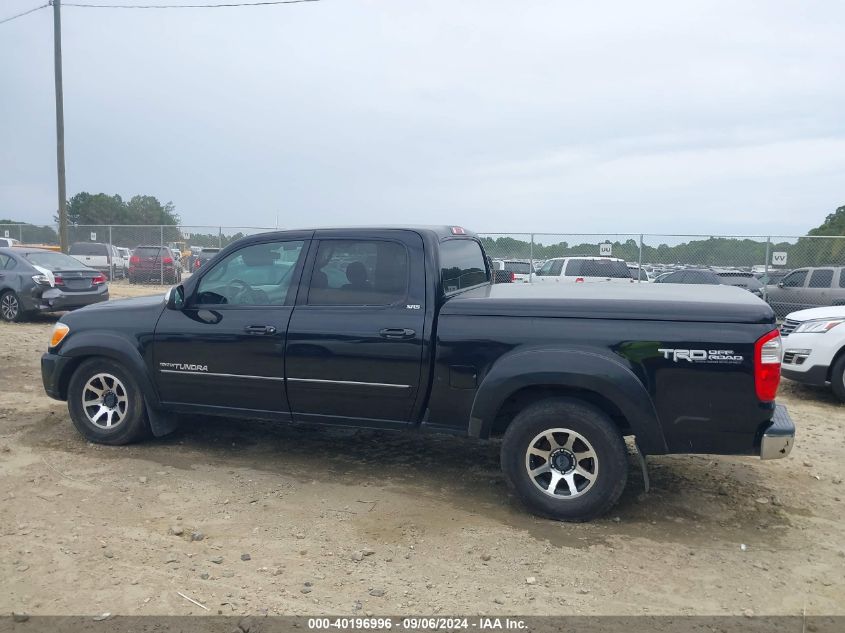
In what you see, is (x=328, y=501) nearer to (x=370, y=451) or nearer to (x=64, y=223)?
(x=370, y=451)

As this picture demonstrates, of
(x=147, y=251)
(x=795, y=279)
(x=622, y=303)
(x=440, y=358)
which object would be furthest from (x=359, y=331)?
(x=147, y=251)

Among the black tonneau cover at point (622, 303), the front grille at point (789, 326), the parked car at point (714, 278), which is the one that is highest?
the black tonneau cover at point (622, 303)

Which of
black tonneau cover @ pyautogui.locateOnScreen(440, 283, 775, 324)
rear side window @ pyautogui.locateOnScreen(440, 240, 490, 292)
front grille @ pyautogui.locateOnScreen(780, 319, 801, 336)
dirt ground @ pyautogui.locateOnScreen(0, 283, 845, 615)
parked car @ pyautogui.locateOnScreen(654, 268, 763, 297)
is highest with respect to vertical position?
rear side window @ pyautogui.locateOnScreen(440, 240, 490, 292)

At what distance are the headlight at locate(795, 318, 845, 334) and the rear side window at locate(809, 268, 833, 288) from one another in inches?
287

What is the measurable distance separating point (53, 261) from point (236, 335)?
11027 mm

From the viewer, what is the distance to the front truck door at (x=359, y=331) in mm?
4871

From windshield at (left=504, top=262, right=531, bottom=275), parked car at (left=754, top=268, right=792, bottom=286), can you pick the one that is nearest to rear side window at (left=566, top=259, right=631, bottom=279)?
parked car at (left=754, top=268, right=792, bottom=286)

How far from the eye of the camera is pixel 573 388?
4.54m

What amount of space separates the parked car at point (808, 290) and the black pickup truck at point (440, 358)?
37.4 ft

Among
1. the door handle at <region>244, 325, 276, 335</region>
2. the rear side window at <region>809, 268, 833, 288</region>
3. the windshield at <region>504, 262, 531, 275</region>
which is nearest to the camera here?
the door handle at <region>244, 325, 276, 335</region>

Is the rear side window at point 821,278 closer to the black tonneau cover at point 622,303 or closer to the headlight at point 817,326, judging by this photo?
the headlight at point 817,326

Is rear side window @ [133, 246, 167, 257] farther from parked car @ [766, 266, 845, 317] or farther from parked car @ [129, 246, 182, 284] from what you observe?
parked car @ [766, 266, 845, 317]

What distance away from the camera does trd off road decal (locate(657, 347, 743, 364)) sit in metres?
4.16

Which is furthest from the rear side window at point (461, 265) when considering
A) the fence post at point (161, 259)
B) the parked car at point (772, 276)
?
the fence post at point (161, 259)
